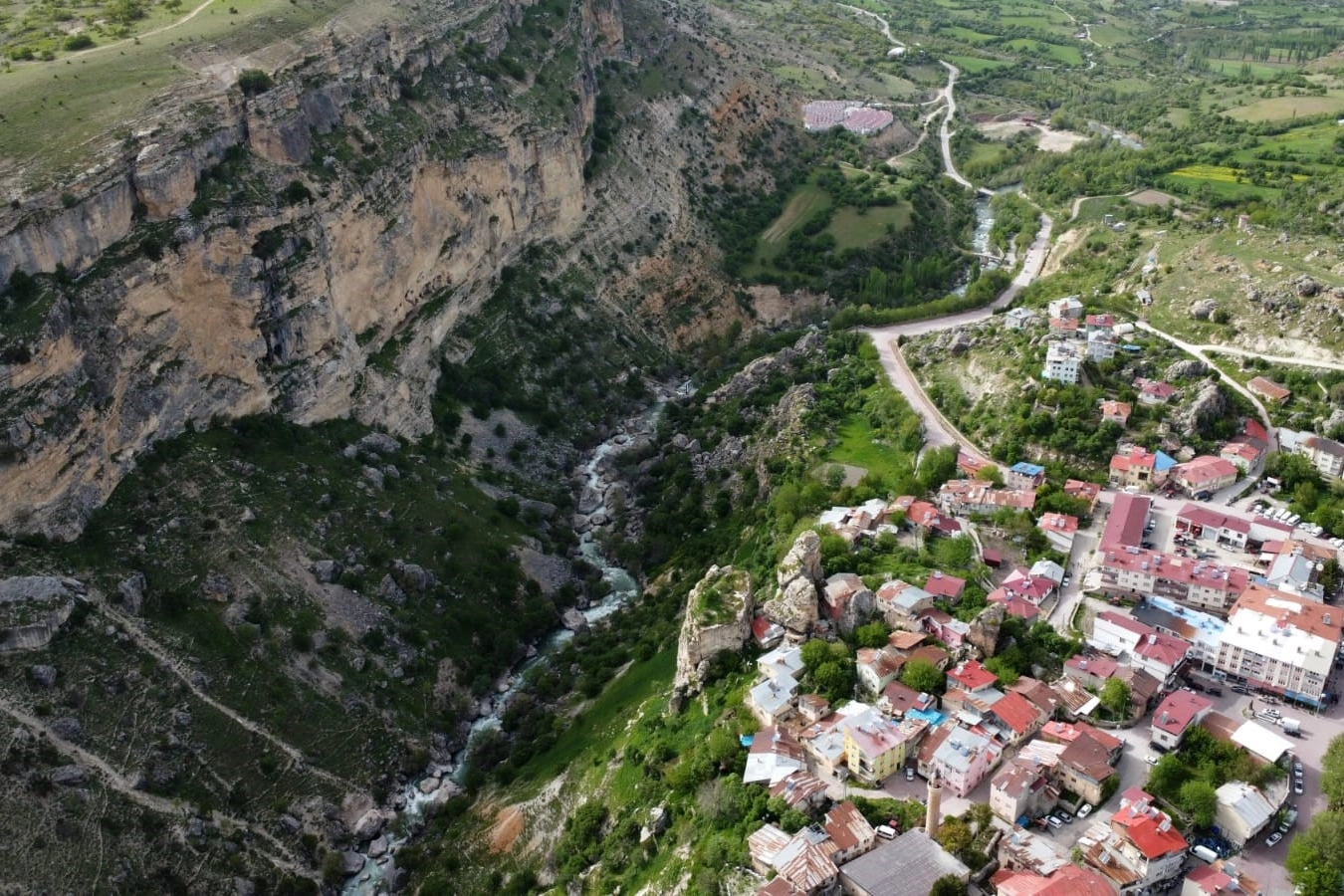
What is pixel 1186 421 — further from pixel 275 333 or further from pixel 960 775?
pixel 275 333

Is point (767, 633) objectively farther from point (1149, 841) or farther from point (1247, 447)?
point (1247, 447)

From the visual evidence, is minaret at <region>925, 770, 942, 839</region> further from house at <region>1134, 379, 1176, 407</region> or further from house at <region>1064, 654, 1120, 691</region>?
house at <region>1134, 379, 1176, 407</region>

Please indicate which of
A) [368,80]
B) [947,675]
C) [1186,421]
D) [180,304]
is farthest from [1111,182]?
Result: [180,304]

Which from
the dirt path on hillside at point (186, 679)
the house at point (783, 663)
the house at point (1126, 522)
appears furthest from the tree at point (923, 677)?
the dirt path on hillside at point (186, 679)

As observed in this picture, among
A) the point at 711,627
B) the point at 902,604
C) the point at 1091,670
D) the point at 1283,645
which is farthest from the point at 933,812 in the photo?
the point at 1283,645

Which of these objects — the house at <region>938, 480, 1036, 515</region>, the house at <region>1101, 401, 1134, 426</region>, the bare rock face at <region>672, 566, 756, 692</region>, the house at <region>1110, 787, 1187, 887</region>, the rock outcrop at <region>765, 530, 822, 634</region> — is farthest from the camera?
the house at <region>1101, 401, 1134, 426</region>

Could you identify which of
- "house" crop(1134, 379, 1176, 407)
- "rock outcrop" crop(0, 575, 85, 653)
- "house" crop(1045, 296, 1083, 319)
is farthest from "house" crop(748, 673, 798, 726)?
"house" crop(1045, 296, 1083, 319)
